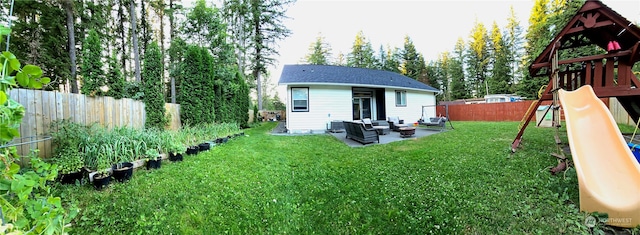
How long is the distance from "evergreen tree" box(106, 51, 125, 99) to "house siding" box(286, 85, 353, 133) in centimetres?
685

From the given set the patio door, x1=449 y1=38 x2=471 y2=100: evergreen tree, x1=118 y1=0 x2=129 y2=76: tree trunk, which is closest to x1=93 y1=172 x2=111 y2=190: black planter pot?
the patio door

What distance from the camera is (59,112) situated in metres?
3.97

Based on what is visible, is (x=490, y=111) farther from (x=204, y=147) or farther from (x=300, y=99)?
(x=204, y=147)

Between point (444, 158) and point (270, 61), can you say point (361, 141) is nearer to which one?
point (444, 158)

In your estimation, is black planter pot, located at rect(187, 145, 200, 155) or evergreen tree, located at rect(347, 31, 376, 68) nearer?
black planter pot, located at rect(187, 145, 200, 155)

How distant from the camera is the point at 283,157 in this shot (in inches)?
229

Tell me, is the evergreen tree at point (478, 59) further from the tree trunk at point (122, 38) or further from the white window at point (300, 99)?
the tree trunk at point (122, 38)

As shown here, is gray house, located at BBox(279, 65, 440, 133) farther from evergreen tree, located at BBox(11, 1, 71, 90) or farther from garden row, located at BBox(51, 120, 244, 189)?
evergreen tree, located at BBox(11, 1, 71, 90)

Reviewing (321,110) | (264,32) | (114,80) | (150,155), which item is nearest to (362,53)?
(264,32)

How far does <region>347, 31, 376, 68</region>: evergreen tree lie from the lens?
110ft

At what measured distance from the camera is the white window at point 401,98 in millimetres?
14742

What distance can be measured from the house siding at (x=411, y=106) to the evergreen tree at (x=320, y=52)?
773 inches

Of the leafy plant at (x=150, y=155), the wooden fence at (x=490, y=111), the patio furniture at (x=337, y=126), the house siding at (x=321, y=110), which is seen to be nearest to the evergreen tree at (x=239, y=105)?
the house siding at (x=321, y=110)

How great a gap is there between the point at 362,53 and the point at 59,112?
33.1 m
